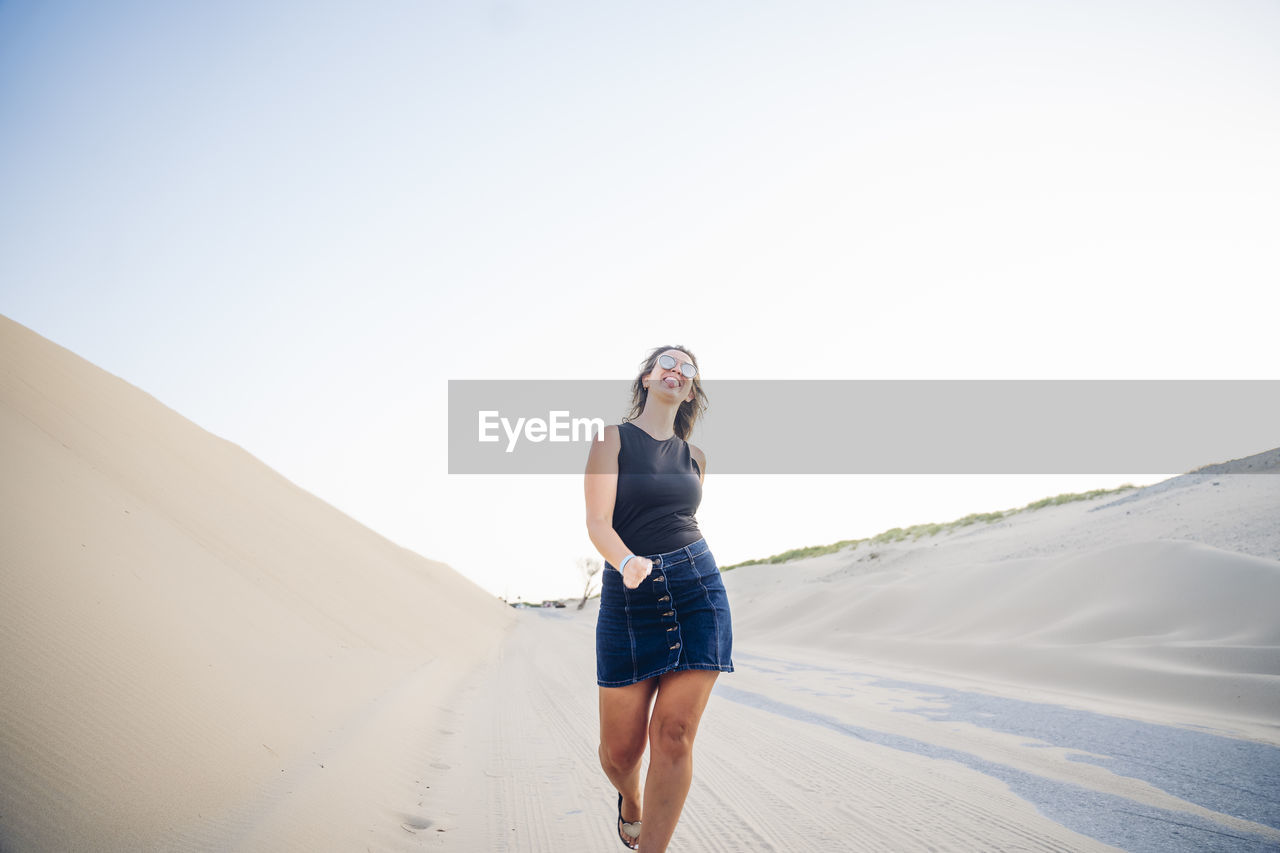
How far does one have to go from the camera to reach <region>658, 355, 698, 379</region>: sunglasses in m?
3.41

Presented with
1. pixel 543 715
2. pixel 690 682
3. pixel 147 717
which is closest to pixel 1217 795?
pixel 690 682

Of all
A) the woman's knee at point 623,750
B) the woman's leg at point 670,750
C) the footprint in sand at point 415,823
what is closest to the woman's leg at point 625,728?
the woman's knee at point 623,750

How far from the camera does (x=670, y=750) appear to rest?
2781mm

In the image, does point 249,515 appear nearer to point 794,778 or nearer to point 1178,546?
point 794,778

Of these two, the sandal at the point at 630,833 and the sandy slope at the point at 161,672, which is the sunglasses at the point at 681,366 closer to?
the sandal at the point at 630,833

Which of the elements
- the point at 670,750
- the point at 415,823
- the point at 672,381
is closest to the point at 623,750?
the point at 670,750

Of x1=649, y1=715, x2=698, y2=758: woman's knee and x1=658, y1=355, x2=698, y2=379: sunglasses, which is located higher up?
x1=658, y1=355, x2=698, y2=379: sunglasses

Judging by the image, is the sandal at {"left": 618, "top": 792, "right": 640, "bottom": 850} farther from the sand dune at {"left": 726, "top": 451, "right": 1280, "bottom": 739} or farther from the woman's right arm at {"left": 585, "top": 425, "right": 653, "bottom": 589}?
the sand dune at {"left": 726, "top": 451, "right": 1280, "bottom": 739}

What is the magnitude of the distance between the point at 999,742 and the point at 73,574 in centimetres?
744

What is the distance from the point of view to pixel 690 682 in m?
2.83

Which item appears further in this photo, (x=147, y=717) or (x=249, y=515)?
(x=249, y=515)

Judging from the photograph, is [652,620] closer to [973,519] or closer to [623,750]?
[623,750]

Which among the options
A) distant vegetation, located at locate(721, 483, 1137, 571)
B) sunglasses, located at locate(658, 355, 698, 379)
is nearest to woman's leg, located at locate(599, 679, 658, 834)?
sunglasses, located at locate(658, 355, 698, 379)

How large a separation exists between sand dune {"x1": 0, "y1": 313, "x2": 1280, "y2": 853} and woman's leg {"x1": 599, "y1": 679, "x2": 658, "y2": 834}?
70 centimetres
